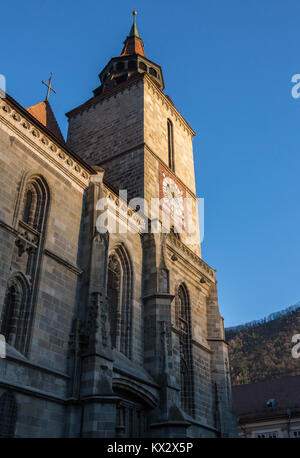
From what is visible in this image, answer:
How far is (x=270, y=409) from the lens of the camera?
99.9 feet

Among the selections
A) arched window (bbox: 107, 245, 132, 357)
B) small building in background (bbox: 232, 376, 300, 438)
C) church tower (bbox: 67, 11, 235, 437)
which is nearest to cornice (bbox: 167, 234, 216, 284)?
church tower (bbox: 67, 11, 235, 437)

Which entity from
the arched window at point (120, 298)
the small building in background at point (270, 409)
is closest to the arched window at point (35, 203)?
the arched window at point (120, 298)

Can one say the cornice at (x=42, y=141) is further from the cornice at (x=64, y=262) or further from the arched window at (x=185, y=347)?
the arched window at (x=185, y=347)

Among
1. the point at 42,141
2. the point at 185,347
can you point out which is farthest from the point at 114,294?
the point at 42,141

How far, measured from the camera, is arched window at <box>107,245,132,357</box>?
15.1 m

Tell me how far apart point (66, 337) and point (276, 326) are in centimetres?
7528

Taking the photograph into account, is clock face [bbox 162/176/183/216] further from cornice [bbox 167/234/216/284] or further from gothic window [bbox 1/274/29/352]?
gothic window [bbox 1/274/29/352]

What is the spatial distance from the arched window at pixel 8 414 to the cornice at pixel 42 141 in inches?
288

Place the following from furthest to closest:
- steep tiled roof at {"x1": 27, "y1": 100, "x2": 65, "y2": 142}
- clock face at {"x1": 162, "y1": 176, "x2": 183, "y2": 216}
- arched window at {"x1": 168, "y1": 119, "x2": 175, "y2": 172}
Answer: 1. arched window at {"x1": 168, "y1": 119, "x2": 175, "y2": 172}
2. clock face at {"x1": 162, "y1": 176, "x2": 183, "y2": 216}
3. steep tiled roof at {"x1": 27, "y1": 100, "x2": 65, "y2": 142}

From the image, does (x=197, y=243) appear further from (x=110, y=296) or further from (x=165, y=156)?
(x=110, y=296)

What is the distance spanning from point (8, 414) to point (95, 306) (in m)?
3.63

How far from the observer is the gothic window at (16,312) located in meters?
11.4

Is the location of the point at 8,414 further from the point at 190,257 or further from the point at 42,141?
the point at 190,257

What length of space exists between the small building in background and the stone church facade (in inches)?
477
